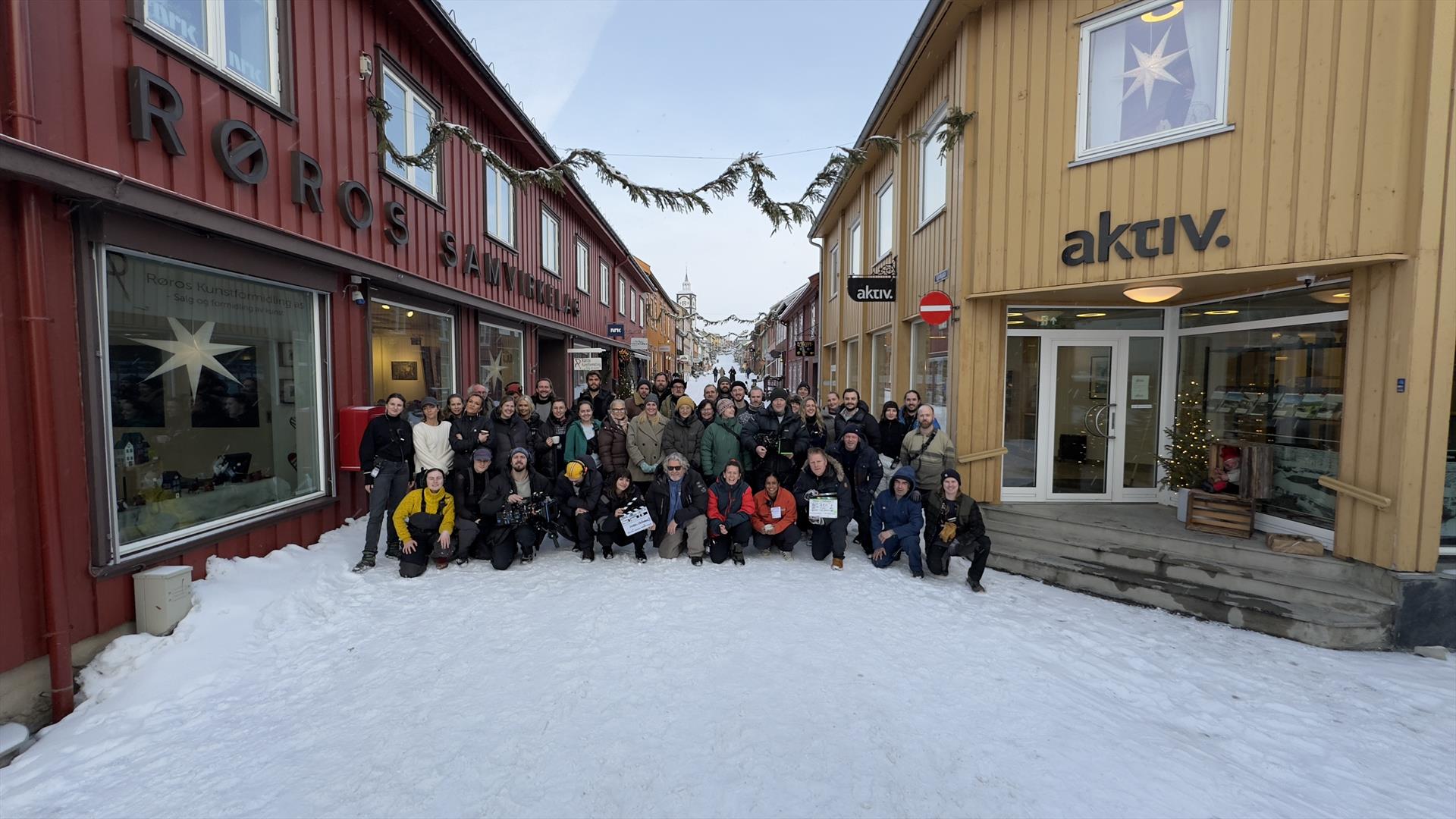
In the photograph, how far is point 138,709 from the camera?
11.6ft

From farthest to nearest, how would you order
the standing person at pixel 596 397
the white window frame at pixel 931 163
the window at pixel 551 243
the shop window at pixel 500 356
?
the window at pixel 551 243
the shop window at pixel 500 356
the standing person at pixel 596 397
the white window frame at pixel 931 163

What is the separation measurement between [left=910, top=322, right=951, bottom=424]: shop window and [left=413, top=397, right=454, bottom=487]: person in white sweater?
594 centimetres

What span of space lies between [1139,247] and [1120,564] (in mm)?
3120

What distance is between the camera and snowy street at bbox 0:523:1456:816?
2904 mm

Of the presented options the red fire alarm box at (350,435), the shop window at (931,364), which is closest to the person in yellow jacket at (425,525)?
the red fire alarm box at (350,435)

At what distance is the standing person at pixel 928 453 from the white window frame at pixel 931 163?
2.95m

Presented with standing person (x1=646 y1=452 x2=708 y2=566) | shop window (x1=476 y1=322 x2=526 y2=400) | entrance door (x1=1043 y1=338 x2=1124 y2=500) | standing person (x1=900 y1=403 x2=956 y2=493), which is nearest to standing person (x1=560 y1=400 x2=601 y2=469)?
standing person (x1=646 y1=452 x2=708 y2=566)

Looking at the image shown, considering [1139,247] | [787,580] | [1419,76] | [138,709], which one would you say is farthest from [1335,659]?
[138,709]

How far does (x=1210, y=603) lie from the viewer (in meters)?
5.27

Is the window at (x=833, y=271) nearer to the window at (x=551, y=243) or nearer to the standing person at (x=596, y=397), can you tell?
the window at (x=551, y=243)

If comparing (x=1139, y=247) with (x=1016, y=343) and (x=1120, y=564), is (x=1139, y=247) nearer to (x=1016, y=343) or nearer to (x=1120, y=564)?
(x=1016, y=343)

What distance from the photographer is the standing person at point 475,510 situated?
6199 millimetres

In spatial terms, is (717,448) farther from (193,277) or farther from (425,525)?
(193,277)

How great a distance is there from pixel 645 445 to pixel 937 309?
384cm
